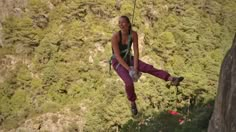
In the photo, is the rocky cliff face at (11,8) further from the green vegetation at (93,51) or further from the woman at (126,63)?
the woman at (126,63)

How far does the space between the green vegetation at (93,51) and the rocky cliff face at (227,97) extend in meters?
43.3

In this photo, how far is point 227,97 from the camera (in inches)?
Result: 223

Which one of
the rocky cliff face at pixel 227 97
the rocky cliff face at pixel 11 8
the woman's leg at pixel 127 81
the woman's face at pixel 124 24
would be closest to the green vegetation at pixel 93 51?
the rocky cliff face at pixel 11 8

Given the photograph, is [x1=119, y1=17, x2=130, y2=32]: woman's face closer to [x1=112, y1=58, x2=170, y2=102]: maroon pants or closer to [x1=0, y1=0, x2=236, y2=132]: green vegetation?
[x1=112, y1=58, x2=170, y2=102]: maroon pants

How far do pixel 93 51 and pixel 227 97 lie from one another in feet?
194

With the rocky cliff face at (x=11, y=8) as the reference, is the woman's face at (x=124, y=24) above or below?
above

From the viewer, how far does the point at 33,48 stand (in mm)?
67125

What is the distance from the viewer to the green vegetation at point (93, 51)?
176 feet

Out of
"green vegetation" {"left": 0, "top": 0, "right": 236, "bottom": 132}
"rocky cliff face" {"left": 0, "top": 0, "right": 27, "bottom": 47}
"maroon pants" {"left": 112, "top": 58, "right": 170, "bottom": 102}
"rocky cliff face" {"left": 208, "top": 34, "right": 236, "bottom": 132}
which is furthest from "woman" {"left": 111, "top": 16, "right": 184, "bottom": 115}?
"rocky cliff face" {"left": 0, "top": 0, "right": 27, "bottom": 47}

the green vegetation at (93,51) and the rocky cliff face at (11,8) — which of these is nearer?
the green vegetation at (93,51)

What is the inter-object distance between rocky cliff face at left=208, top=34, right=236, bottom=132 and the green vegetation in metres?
43.3

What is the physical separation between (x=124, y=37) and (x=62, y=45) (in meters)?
59.8

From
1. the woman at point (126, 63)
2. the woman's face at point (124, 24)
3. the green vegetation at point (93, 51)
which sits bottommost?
the green vegetation at point (93, 51)

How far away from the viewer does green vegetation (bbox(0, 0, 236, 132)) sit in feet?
176
